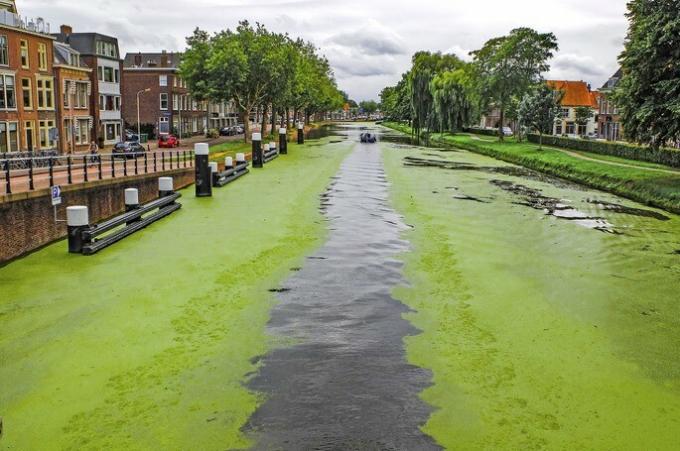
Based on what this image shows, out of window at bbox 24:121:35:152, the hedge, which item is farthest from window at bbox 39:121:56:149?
the hedge

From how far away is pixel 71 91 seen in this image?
189 ft

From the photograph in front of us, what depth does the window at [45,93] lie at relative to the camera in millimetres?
50062

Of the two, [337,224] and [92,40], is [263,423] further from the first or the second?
[92,40]

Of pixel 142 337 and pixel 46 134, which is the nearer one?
pixel 142 337

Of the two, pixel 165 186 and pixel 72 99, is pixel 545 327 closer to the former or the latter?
pixel 165 186

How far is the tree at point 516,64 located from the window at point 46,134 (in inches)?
1894

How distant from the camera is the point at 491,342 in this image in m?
12.1

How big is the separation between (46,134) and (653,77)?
42929mm

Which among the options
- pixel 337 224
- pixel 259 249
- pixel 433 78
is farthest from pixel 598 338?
pixel 433 78

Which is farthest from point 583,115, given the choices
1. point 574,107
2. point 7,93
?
point 7,93

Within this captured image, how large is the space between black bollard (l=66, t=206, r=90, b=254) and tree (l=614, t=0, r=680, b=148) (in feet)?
85.7

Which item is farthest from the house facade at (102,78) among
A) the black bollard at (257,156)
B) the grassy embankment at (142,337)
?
the grassy embankment at (142,337)

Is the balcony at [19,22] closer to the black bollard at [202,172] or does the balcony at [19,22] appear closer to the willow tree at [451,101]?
the black bollard at [202,172]

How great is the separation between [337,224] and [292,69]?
46984mm
